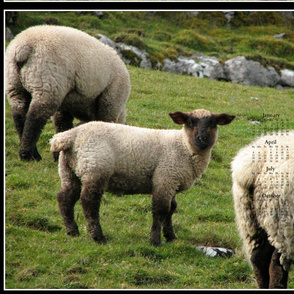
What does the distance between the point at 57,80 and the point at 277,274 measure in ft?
17.7

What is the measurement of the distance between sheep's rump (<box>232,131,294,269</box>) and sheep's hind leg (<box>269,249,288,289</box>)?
7 centimetres

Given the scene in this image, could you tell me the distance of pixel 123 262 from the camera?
6.62m

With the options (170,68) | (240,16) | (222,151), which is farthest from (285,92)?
(240,16)

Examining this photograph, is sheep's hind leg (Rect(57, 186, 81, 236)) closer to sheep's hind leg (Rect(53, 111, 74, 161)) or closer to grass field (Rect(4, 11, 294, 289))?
grass field (Rect(4, 11, 294, 289))

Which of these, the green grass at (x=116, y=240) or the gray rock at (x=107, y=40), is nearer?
the green grass at (x=116, y=240)

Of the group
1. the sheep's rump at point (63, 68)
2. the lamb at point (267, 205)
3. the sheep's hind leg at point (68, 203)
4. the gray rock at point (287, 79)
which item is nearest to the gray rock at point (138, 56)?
the gray rock at point (287, 79)

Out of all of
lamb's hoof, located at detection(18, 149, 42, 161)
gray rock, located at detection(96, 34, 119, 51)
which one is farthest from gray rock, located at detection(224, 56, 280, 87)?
lamb's hoof, located at detection(18, 149, 42, 161)

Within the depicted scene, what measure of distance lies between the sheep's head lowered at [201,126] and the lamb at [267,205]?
1.13m

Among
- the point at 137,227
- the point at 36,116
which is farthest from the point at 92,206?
Result: the point at 36,116

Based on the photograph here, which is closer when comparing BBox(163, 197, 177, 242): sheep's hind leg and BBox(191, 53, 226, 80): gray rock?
BBox(163, 197, 177, 242): sheep's hind leg

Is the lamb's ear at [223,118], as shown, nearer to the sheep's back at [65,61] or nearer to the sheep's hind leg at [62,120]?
the sheep's back at [65,61]

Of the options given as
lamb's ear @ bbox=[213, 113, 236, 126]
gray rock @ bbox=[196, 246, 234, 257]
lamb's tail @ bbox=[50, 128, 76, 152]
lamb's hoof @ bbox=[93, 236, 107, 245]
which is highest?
lamb's ear @ bbox=[213, 113, 236, 126]

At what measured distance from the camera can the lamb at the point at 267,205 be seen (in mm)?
5723

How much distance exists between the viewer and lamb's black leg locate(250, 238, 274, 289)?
6000 mm
